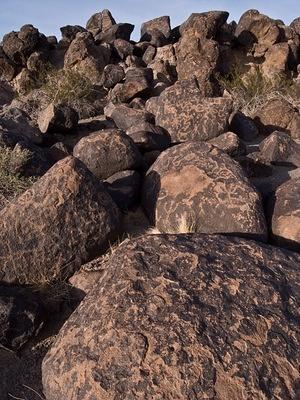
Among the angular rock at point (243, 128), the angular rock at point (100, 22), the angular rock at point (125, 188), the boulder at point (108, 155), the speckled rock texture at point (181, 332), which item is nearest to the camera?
the speckled rock texture at point (181, 332)

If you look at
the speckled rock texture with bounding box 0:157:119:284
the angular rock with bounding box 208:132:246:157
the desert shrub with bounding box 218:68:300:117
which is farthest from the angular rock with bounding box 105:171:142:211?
the desert shrub with bounding box 218:68:300:117

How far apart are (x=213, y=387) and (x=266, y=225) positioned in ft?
7.88

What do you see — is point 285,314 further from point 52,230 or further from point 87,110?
point 87,110

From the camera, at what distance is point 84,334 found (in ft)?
9.42

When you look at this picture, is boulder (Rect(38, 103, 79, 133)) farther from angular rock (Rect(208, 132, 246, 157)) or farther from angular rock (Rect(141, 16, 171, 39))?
angular rock (Rect(141, 16, 171, 39))

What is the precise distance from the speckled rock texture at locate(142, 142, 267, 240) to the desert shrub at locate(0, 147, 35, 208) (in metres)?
1.40

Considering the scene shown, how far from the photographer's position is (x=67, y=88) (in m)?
11.2

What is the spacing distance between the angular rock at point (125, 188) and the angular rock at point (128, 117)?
2234 mm

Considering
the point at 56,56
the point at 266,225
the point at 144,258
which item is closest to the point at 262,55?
the point at 56,56

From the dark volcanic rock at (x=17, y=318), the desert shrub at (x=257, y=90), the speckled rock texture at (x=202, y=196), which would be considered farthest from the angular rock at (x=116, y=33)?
the dark volcanic rock at (x=17, y=318)

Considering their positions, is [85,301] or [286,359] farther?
[85,301]

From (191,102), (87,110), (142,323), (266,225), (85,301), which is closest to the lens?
(142,323)

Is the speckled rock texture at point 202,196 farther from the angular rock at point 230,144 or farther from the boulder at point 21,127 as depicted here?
the boulder at point 21,127

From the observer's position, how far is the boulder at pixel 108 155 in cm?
587
